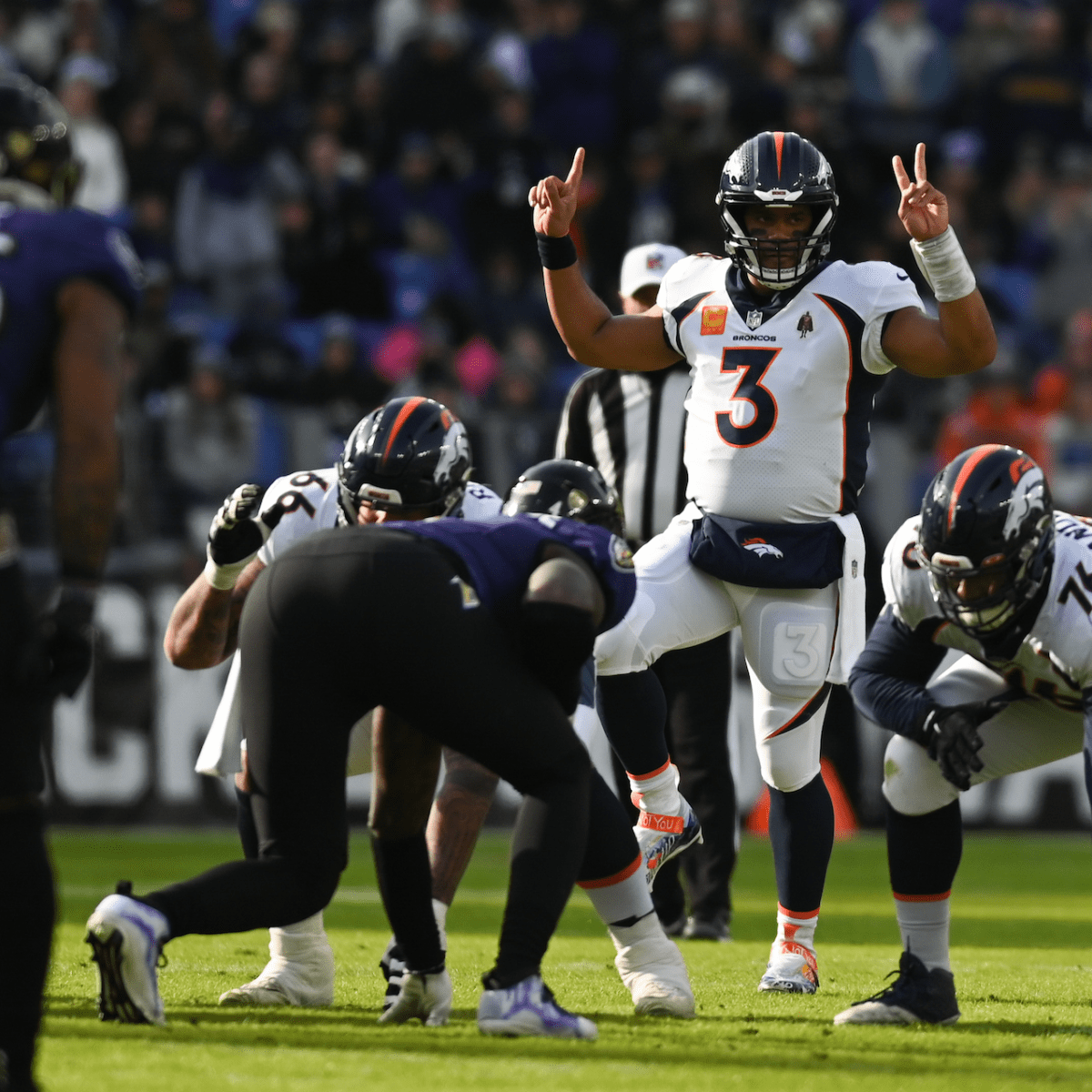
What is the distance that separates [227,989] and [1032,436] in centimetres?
815

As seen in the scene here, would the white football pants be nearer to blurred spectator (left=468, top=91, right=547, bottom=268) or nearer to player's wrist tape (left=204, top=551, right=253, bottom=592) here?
player's wrist tape (left=204, top=551, right=253, bottom=592)

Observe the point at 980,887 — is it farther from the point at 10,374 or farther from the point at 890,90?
the point at 890,90

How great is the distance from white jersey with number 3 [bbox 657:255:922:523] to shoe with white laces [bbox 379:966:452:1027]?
5.86 feet

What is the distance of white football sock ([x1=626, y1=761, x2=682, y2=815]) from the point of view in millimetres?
5609

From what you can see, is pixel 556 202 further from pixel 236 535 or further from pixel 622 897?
pixel 622 897

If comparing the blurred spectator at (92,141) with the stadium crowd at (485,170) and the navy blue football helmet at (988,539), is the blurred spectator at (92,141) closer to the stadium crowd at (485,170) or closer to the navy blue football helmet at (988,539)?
the stadium crowd at (485,170)

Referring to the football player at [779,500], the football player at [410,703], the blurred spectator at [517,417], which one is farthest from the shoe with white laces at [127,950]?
the blurred spectator at [517,417]

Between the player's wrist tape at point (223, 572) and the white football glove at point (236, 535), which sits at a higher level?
the white football glove at point (236, 535)

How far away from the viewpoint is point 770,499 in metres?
5.50

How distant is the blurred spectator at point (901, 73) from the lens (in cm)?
1520

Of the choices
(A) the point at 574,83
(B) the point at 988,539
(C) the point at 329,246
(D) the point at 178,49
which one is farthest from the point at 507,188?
(B) the point at 988,539

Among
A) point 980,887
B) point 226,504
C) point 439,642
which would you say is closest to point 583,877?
point 439,642

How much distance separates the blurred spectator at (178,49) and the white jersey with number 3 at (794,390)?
9.47 meters

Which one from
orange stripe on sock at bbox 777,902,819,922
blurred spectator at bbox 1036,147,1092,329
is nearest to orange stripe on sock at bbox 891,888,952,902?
orange stripe on sock at bbox 777,902,819,922
